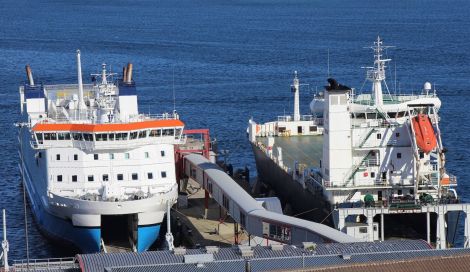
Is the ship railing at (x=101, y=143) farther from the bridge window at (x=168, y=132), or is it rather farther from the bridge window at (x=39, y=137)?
the bridge window at (x=168, y=132)

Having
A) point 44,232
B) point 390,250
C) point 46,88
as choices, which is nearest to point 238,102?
point 46,88

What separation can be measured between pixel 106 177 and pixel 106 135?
2216 millimetres

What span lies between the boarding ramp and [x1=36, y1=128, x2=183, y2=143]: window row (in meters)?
3.56

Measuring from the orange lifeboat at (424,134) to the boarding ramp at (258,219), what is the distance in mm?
8404

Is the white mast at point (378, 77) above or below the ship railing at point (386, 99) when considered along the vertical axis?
above

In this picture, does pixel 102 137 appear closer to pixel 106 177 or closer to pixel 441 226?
pixel 106 177

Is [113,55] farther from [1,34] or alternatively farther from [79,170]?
[79,170]

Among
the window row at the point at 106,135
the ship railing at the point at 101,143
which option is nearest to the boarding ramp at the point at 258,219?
the ship railing at the point at 101,143

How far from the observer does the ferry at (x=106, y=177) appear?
6506 centimetres

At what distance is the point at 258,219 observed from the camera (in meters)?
59.5

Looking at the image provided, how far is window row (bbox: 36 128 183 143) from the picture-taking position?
6678cm

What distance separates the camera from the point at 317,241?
5575 centimetres

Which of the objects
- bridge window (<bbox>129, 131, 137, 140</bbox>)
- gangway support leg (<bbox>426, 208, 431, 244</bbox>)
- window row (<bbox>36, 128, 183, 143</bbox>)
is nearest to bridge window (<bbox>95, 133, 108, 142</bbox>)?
window row (<bbox>36, 128, 183, 143</bbox>)

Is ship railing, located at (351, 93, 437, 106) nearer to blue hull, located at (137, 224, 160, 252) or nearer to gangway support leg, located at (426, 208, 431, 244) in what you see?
gangway support leg, located at (426, 208, 431, 244)
